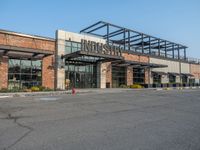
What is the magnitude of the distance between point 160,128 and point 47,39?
73.6ft

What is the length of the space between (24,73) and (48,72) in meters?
3.05

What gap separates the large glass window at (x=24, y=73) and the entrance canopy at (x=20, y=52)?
0.72 metres

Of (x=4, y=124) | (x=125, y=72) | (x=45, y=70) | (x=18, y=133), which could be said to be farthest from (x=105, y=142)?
(x=125, y=72)

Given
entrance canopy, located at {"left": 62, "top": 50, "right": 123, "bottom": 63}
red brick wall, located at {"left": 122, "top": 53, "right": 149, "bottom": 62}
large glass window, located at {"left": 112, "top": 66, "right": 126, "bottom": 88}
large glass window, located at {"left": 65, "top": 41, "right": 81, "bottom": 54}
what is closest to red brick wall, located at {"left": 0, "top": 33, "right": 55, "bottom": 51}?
large glass window, located at {"left": 65, "top": 41, "right": 81, "bottom": 54}

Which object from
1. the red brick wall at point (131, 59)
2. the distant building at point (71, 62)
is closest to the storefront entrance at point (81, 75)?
the distant building at point (71, 62)

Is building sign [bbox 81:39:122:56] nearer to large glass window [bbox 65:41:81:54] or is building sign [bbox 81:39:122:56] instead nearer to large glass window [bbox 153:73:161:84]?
large glass window [bbox 65:41:81:54]

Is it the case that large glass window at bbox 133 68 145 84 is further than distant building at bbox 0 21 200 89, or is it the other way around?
large glass window at bbox 133 68 145 84

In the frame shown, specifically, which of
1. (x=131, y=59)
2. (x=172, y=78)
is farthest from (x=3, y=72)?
(x=172, y=78)

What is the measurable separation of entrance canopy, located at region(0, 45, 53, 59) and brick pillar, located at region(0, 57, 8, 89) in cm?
72

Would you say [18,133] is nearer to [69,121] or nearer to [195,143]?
[69,121]

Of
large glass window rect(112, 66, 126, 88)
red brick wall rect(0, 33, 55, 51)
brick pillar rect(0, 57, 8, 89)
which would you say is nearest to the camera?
brick pillar rect(0, 57, 8, 89)

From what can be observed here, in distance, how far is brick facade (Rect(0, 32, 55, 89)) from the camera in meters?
22.0

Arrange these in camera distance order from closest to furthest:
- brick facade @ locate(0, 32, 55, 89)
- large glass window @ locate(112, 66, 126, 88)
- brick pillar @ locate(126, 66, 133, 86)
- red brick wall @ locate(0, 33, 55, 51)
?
brick facade @ locate(0, 32, 55, 89)
red brick wall @ locate(0, 33, 55, 51)
large glass window @ locate(112, 66, 126, 88)
brick pillar @ locate(126, 66, 133, 86)

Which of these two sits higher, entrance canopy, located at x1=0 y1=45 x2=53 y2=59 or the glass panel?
entrance canopy, located at x1=0 y1=45 x2=53 y2=59
